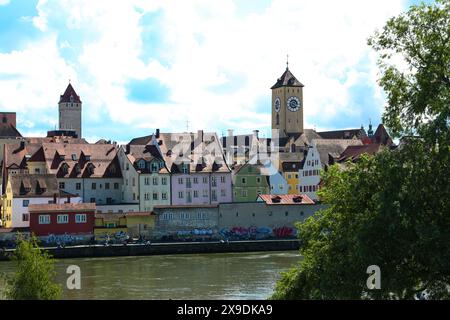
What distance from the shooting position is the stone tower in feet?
505

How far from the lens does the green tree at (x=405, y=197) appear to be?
19812 mm


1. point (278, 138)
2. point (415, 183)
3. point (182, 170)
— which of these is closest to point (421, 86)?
point (415, 183)

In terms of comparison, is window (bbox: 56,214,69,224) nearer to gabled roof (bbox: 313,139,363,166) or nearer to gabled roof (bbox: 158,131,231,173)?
gabled roof (bbox: 158,131,231,173)

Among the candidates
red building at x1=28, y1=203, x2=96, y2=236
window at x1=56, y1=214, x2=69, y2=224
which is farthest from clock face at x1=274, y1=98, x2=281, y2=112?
window at x1=56, y1=214, x2=69, y2=224

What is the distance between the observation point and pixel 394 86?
22016 mm

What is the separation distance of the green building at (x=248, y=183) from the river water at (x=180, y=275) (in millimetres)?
18761

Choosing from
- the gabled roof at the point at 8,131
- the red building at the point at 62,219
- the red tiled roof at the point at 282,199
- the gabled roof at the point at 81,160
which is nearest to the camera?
the red building at the point at 62,219

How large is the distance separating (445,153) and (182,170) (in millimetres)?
62826

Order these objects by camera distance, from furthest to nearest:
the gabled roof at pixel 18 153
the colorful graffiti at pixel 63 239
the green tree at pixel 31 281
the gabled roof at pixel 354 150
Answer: the gabled roof at pixel 354 150
the gabled roof at pixel 18 153
the colorful graffiti at pixel 63 239
the green tree at pixel 31 281

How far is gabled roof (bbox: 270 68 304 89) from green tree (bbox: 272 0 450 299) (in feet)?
369

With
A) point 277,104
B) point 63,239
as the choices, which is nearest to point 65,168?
point 63,239

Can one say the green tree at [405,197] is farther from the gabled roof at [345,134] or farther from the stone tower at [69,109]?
the stone tower at [69,109]

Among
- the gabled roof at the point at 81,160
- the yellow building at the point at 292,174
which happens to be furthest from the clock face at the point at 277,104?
the gabled roof at the point at 81,160
